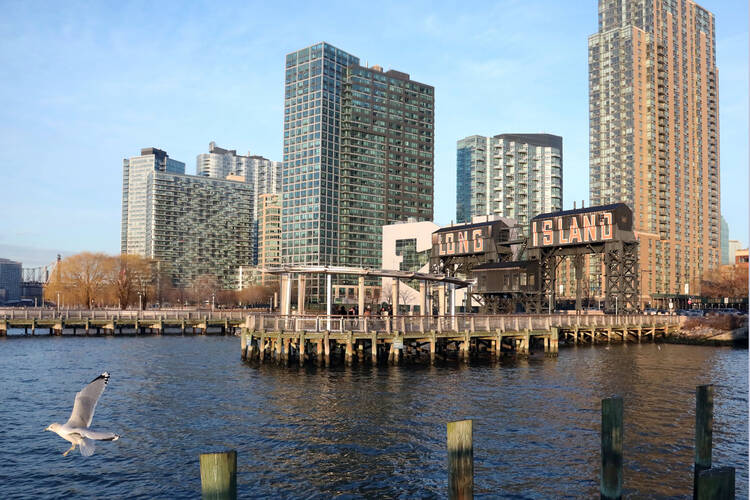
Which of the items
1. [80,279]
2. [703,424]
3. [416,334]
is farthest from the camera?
[80,279]

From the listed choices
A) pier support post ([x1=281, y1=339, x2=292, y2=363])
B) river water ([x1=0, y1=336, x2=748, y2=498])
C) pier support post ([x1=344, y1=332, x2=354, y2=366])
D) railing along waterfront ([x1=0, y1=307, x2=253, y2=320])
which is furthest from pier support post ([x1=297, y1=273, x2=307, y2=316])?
railing along waterfront ([x1=0, y1=307, x2=253, y2=320])

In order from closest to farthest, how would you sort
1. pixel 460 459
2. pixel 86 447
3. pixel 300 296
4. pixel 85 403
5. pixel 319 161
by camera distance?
pixel 86 447, pixel 85 403, pixel 460 459, pixel 300 296, pixel 319 161

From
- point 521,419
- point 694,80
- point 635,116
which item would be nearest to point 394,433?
point 521,419

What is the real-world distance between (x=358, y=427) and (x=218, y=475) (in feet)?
55.6

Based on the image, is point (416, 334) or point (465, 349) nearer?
point (416, 334)

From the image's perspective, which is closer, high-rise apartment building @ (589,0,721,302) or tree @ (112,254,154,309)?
tree @ (112,254,154,309)

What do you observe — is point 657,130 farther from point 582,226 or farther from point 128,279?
point 128,279

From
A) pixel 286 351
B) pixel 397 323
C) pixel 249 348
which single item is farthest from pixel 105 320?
pixel 397 323

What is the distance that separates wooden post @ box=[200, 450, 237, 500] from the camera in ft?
33.5

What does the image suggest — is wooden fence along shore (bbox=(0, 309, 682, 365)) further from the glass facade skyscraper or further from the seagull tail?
the glass facade skyscraper

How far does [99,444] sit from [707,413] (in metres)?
22.8

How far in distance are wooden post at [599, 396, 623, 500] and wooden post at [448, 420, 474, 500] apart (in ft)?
15.9

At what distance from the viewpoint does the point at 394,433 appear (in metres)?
25.5

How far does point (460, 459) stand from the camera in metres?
13.2
